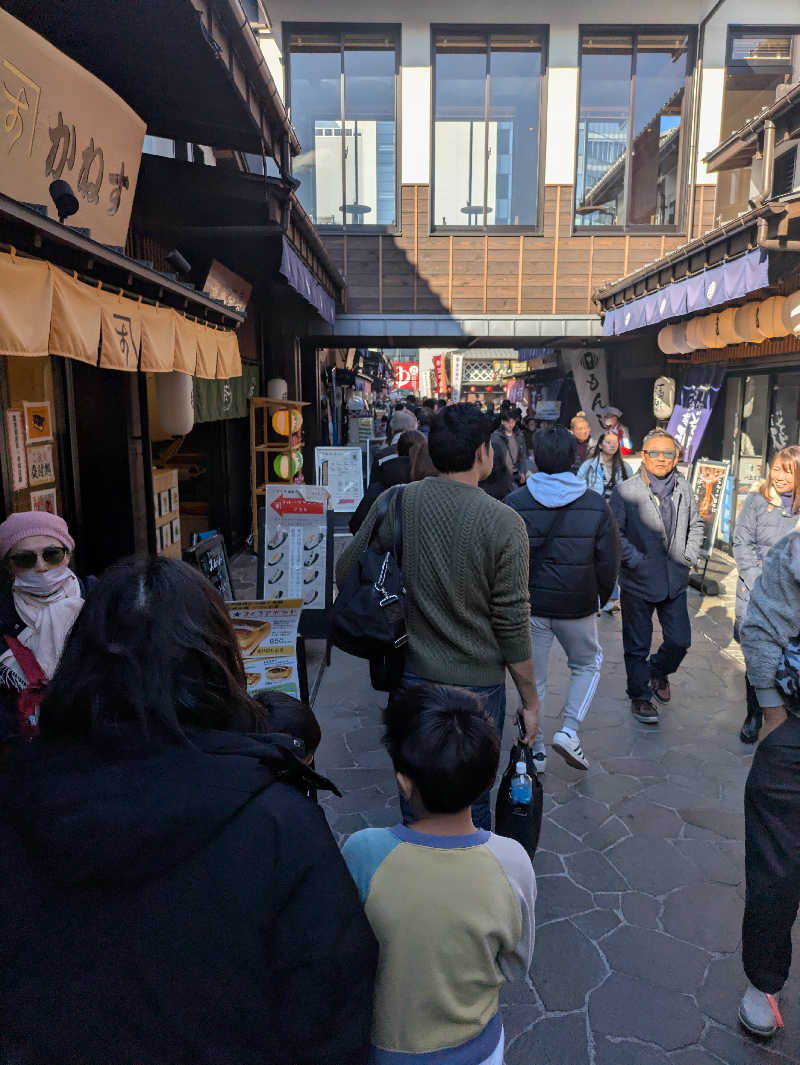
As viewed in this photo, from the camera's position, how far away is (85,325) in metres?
3.78

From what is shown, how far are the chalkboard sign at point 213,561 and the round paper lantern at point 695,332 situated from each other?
7.53 metres

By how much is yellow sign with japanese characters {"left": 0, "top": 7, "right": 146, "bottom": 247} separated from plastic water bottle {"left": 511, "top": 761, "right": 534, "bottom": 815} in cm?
410

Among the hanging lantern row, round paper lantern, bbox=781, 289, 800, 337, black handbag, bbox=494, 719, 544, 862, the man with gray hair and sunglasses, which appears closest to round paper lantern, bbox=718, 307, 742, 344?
the hanging lantern row

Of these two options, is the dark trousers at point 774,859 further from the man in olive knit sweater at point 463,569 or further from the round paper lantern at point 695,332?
the round paper lantern at point 695,332

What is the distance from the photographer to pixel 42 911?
1.26 m

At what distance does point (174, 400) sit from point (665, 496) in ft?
14.8

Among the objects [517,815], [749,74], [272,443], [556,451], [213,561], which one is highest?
[749,74]

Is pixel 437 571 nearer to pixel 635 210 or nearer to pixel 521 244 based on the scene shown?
pixel 521 244

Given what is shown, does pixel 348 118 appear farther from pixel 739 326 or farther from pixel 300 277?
pixel 739 326

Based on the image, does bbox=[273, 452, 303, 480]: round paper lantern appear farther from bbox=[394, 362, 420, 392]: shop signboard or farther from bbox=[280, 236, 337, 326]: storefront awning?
bbox=[394, 362, 420, 392]: shop signboard

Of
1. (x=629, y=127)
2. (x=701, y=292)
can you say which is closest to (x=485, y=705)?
(x=701, y=292)

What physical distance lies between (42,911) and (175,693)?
431 millimetres

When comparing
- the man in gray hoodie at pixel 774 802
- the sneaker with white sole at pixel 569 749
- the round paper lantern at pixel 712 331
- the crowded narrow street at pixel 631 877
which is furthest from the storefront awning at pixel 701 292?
the man in gray hoodie at pixel 774 802

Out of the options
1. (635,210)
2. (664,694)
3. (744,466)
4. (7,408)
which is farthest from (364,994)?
(635,210)
